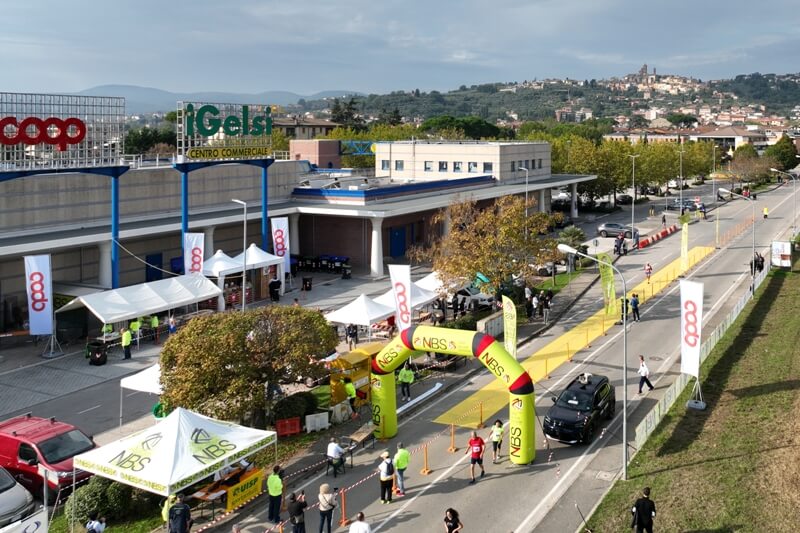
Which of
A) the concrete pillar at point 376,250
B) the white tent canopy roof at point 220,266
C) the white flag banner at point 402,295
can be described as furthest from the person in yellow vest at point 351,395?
the concrete pillar at point 376,250

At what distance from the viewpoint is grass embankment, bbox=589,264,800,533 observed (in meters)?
17.5

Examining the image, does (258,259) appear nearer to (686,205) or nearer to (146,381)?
(146,381)

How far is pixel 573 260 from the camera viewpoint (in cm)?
5022

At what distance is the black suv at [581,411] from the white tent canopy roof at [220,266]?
2084 cm

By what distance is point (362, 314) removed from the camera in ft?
105

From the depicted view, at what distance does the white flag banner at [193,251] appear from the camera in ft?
122

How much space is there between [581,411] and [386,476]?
7.03 metres

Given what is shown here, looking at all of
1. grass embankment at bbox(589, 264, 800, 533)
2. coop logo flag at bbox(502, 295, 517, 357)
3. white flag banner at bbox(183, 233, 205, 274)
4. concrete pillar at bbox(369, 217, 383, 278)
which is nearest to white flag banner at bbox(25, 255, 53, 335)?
white flag banner at bbox(183, 233, 205, 274)

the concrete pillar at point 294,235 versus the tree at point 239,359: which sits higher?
the concrete pillar at point 294,235

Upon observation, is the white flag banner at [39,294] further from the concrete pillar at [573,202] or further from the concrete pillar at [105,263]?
the concrete pillar at [573,202]

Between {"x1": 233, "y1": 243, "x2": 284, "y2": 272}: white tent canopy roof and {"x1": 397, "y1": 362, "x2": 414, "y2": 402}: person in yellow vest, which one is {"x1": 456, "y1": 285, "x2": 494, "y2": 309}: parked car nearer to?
{"x1": 233, "y1": 243, "x2": 284, "y2": 272}: white tent canopy roof

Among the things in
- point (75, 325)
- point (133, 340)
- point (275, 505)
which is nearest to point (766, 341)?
point (275, 505)

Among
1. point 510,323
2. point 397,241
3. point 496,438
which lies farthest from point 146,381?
point 397,241

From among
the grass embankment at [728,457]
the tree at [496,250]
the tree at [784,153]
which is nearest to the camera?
the grass embankment at [728,457]
